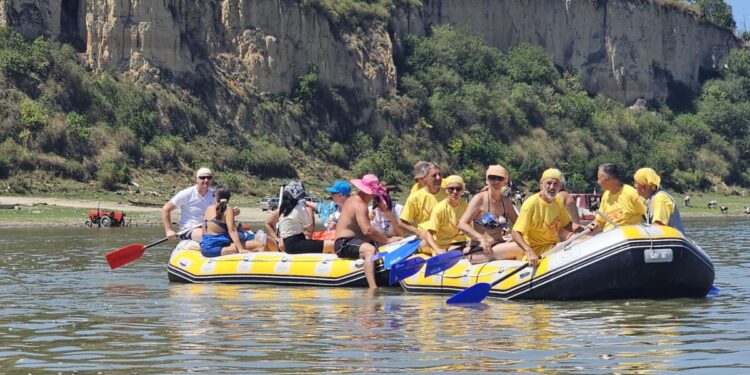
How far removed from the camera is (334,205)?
1958 cm

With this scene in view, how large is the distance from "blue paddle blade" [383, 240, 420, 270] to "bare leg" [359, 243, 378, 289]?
0.91ft

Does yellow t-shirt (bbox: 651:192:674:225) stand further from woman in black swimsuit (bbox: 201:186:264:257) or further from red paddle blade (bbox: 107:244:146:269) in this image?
red paddle blade (bbox: 107:244:146:269)

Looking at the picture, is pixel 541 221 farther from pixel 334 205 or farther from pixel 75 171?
pixel 75 171

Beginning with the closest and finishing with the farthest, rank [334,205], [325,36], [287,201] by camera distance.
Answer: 1. [287,201]
2. [334,205]
3. [325,36]

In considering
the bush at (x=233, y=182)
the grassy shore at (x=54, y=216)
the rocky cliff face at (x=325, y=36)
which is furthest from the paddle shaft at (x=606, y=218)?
the rocky cliff face at (x=325, y=36)

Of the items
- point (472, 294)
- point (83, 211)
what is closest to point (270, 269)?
point (472, 294)

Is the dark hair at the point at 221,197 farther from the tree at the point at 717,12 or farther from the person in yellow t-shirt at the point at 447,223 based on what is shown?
the tree at the point at 717,12

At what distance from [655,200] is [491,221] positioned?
1.78m

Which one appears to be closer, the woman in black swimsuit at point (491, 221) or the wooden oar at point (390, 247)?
the woman in black swimsuit at point (491, 221)

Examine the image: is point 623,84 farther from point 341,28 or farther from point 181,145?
point 181,145

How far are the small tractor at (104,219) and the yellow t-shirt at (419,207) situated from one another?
71.5 feet

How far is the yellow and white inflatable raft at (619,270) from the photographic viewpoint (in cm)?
1462

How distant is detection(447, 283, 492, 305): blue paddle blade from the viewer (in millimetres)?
14906

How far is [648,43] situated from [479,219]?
7242 centimetres
